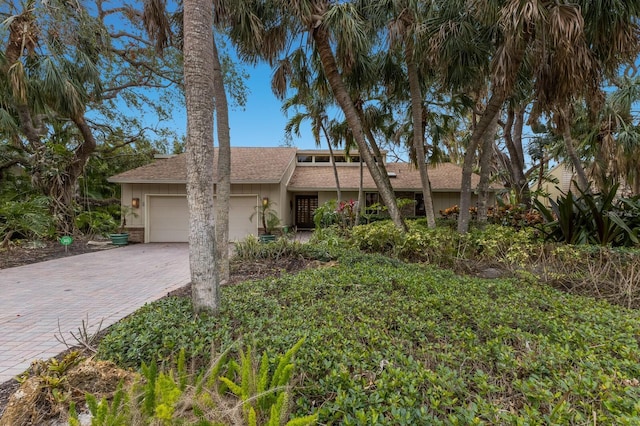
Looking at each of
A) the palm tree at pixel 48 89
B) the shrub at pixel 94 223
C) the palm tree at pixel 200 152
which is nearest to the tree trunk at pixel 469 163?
the palm tree at pixel 200 152

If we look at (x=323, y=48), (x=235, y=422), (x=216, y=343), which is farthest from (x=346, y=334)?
(x=323, y=48)

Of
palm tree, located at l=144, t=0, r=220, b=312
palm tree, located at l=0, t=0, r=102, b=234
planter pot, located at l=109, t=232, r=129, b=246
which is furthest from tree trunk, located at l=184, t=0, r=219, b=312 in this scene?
planter pot, located at l=109, t=232, r=129, b=246

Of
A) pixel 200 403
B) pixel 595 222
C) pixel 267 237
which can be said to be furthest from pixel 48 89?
pixel 595 222

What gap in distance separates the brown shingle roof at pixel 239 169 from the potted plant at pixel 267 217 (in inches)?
41.1

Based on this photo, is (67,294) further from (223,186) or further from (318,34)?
(318,34)

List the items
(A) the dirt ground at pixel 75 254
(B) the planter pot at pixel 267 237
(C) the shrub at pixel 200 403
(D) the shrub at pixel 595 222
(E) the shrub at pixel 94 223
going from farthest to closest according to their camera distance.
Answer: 1. (E) the shrub at pixel 94 223
2. (B) the planter pot at pixel 267 237
3. (D) the shrub at pixel 595 222
4. (A) the dirt ground at pixel 75 254
5. (C) the shrub at pixel 200 403

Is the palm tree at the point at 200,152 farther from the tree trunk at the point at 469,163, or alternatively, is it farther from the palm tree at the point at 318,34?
the tree trunk at the point at 469,163

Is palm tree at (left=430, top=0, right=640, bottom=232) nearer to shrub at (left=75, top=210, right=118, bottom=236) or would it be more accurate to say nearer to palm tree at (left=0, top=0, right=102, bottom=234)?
palm tree at (left=0, top=0, right=102, bottom=234)

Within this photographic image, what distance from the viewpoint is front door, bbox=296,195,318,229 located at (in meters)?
17.1

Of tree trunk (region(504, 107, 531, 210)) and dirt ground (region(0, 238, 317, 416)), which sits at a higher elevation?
tree trunk (region(504, 107, 531, 210))

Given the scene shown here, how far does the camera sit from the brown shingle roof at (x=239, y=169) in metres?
12.7

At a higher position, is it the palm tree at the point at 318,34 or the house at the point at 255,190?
the palm tree at the point at 318,34

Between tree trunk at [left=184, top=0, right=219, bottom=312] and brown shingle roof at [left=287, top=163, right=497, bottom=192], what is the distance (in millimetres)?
11983

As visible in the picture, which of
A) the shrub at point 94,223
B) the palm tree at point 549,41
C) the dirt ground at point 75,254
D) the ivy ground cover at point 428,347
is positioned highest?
the palm tree at point 549,41
